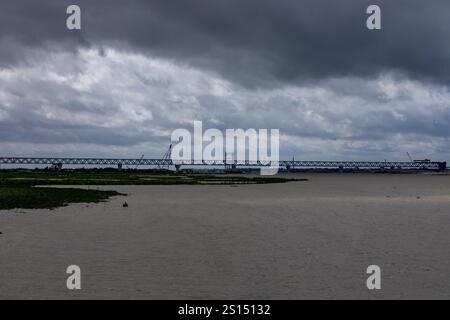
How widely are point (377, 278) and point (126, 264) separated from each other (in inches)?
335

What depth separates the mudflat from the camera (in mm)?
14672

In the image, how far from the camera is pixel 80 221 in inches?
1189

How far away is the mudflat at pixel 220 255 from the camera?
48.1 feet

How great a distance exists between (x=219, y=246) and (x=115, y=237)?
18.0 feet

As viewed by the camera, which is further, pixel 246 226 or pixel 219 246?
pixel 246 226

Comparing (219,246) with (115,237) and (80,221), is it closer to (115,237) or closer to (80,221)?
(115,237)

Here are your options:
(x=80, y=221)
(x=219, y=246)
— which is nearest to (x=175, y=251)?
(x=219, y=246)

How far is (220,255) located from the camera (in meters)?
20.1

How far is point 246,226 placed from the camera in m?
29.6
